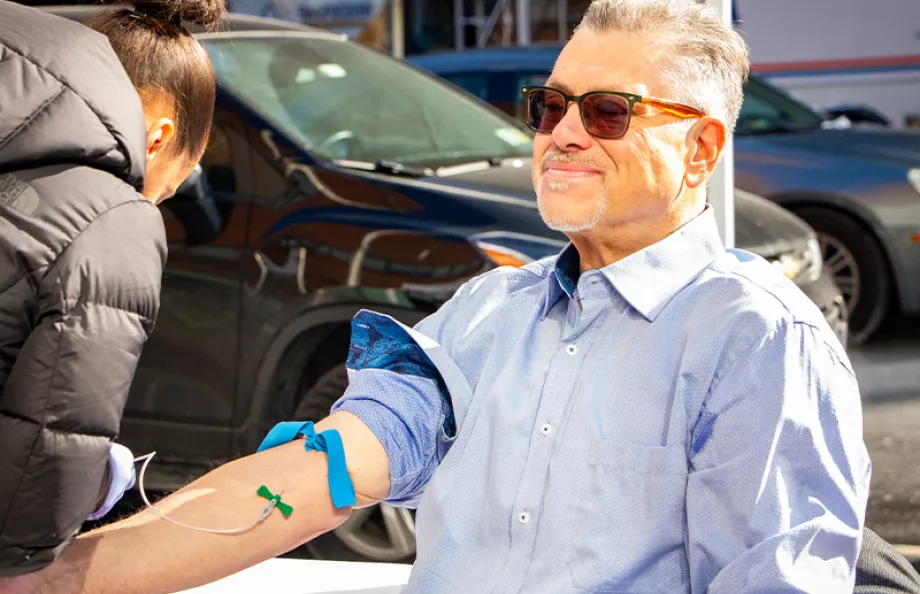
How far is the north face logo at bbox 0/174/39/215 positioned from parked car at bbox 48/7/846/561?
2.50 meters

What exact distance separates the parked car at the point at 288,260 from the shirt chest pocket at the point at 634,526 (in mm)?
2220

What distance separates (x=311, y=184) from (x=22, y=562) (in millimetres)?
2793

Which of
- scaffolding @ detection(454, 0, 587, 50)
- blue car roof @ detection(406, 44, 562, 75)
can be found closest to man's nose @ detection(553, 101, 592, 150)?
blue car roof @ detection(406, 44, 562, 75)

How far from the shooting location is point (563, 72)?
2230mm

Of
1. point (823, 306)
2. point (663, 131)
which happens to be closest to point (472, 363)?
point (663, 131)

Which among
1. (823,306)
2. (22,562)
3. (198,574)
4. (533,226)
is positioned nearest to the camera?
(22,562)

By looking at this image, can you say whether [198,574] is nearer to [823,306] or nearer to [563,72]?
[563,72]

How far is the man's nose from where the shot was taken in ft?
7.19

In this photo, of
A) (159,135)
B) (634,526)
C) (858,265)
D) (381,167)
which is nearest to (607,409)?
(634,526)

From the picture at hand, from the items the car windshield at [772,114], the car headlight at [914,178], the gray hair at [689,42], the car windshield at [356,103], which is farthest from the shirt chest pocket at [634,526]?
the car windshield at [772,114]

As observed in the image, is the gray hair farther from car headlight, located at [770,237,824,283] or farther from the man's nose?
car headlight, located at [770,237,824,283]

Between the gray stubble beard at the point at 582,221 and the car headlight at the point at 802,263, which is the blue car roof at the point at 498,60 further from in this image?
the gray stubble beard at the point at 582,221

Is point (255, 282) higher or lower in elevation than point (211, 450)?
higher

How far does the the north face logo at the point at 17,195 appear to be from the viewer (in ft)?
5.57
